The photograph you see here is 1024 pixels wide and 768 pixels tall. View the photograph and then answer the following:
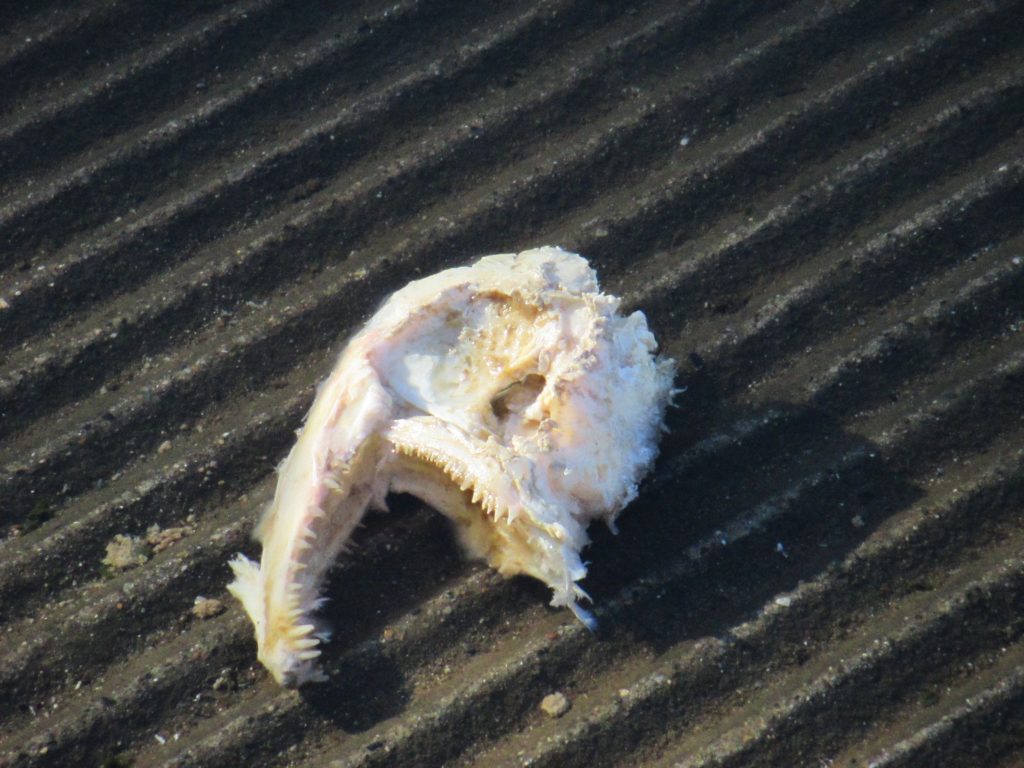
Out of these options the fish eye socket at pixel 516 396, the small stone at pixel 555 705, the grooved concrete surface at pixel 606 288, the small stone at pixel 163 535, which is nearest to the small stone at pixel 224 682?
the grooved concrete surface at pixel 606 288

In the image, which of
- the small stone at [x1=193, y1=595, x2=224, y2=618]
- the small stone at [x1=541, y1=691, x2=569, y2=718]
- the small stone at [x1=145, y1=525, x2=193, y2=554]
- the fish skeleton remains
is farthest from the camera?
the small stone at [x1=145, y1=525, x2=193, y2=554]

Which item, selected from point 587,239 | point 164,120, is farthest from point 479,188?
point 164,120

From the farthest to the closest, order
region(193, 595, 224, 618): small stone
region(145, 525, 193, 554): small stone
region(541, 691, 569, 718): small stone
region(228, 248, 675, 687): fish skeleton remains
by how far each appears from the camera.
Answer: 1. region(145, 525, 193, 554): small stone
2. region(193, 595, 224, 618): small stone
3. region(541, 691, 569, 718): small stone
4. region(228, 248, 675, 687): fish skeleton remains

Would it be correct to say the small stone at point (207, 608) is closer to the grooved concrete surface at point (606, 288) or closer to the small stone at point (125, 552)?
the grooved concrete surface at point (606, 288)

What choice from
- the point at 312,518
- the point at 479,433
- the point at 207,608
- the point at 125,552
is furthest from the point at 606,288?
the point at 125,552

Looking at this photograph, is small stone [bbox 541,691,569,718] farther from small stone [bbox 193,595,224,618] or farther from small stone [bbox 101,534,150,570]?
small stone [bbox 101,534,150,570]

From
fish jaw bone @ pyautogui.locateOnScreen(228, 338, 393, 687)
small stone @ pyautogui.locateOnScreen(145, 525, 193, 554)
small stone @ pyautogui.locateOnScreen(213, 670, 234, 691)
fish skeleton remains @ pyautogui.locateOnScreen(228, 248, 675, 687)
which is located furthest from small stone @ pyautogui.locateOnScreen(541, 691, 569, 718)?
small stone @ pyautogui.locateOnScreen(145, 525, 193, 554)
